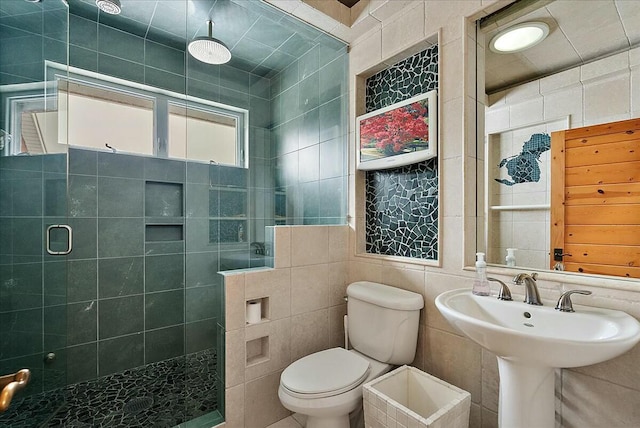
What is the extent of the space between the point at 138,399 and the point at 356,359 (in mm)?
1475

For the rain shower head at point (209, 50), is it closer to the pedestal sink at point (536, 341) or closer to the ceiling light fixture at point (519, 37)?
the ceiling light fixture at point (519, 37)

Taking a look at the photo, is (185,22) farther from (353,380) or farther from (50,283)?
(353,380)

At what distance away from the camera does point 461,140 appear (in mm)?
1559

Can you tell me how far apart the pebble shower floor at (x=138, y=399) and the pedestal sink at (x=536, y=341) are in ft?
4.55

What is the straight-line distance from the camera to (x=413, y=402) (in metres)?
1.50

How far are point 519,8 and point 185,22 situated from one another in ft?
5.96

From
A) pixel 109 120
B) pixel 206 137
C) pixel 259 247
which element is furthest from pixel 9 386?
pixel 109 120

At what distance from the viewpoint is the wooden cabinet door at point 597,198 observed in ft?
3.75

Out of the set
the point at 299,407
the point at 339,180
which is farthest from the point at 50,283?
the point at 339,180

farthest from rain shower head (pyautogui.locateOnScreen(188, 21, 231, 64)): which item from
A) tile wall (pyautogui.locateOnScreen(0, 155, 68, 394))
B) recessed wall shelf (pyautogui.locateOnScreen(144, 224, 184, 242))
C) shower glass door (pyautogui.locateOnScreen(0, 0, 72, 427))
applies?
recessed wall shelf (pyautogui.locateOnScreen(144, 224, 184, 242))

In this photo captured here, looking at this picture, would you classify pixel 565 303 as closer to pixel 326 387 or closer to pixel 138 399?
pixel 326 387

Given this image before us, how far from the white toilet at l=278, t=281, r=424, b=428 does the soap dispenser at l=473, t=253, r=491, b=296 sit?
34 centimetres

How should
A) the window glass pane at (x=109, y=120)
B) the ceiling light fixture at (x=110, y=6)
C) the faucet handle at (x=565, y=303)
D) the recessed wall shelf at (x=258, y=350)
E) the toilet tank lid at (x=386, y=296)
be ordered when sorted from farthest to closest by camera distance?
the window glass pane at (x=109, y=120) < the ceiling light fixture at (x=110, y=6) < the recessed wall shelf at (x=258, y=350) < the toilet tank lid at (x=386, y=296) < the faucet handle at (x=565, y=303)

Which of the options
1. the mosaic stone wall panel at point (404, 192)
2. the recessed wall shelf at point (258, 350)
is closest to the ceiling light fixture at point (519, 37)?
the mosaic stone wall panel at point (404, 192)
